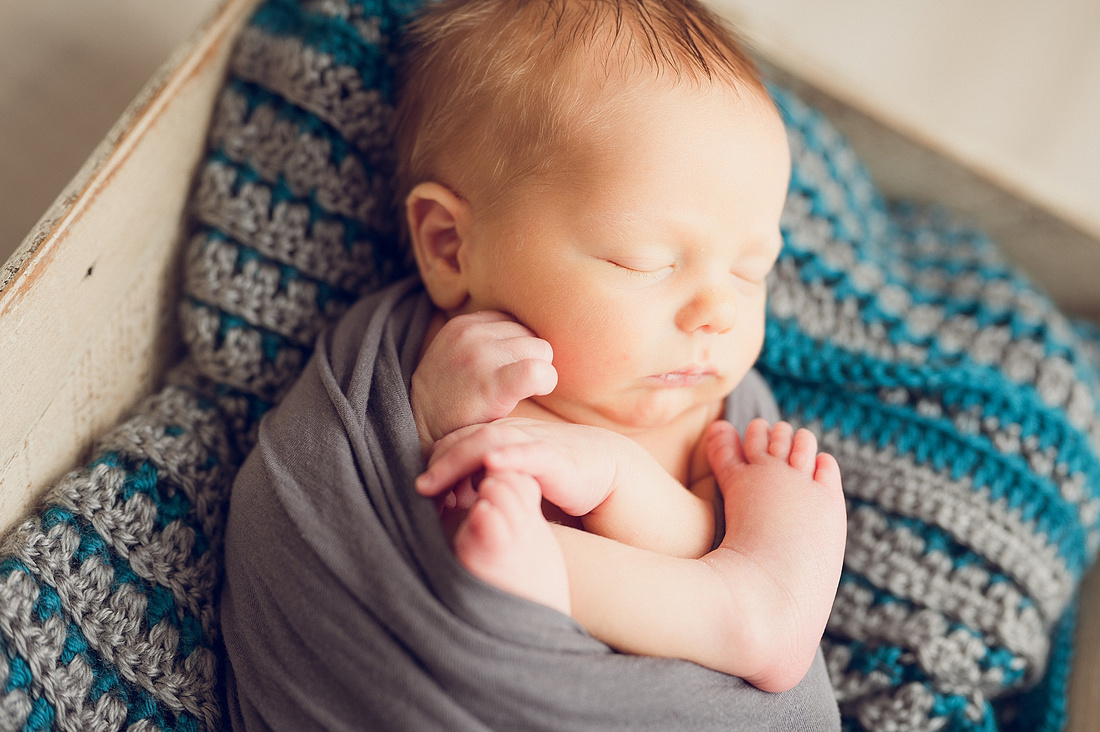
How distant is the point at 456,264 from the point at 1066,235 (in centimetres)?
104

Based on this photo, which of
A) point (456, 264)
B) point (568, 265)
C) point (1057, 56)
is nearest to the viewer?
point (568, 265)

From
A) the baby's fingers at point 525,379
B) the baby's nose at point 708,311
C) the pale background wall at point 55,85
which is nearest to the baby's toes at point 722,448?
the baby's nose at point 708,311

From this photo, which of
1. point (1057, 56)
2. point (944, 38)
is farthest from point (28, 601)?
point (1057, 56)

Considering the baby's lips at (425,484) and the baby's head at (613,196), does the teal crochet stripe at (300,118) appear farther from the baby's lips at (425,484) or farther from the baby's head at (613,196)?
the baby's lips at (425,484)

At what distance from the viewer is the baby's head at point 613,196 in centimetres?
83

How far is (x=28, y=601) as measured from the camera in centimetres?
79

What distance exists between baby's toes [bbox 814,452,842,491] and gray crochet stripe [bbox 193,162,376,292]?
653mm

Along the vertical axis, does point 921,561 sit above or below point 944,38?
below

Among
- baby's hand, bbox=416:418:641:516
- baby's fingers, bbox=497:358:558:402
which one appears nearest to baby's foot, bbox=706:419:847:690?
baby's hand, bbox=416:418:641:516

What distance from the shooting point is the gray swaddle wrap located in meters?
0.67

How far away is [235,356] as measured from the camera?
1.03m

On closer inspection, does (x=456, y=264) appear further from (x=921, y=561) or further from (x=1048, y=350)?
(x=1048, y=350)

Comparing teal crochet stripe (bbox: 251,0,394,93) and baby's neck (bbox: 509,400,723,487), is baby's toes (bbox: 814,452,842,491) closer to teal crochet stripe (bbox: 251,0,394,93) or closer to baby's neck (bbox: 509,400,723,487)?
baby's neck (bbox: 509,400,723,487)

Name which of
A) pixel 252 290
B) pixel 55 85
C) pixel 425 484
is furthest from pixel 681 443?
pixel 55 85
